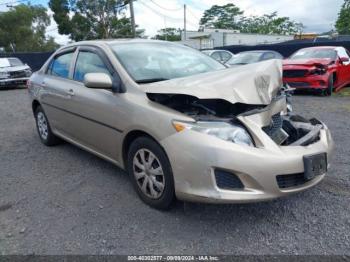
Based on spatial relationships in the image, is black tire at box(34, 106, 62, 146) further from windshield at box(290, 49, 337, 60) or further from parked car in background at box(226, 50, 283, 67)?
windshield at box(290, 49, 337, 60)

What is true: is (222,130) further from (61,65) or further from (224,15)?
(224,15)

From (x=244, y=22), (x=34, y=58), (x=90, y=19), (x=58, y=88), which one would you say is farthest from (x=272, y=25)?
(x=58, y=88)

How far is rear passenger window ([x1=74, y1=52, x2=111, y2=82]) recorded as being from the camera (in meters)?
3.60

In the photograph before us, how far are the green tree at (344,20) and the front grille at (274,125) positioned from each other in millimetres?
52674

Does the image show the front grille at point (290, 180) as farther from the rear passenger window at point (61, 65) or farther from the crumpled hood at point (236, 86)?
the rear passenger window at point (61, 65)

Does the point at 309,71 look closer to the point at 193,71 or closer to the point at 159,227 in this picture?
the point at 193,71

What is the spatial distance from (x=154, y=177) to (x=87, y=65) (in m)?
1.77

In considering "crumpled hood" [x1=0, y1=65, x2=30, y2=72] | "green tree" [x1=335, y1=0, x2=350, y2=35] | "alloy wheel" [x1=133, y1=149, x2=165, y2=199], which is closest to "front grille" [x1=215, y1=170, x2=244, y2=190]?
"alloy wheel" [x1=133, y1=149, x2=165, y2=199]

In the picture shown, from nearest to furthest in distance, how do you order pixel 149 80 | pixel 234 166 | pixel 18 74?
pixel 234 166 < pixel 149 80 < pixel 18 74

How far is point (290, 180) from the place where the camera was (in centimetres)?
257

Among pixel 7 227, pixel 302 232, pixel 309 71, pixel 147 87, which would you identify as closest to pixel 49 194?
pixel 7 227

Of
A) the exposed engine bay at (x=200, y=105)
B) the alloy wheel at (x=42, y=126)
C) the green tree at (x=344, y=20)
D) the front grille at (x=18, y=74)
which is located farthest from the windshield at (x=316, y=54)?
the green tree at (x=344, y=20)

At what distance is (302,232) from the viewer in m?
2.60

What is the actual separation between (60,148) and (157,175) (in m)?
2.68
